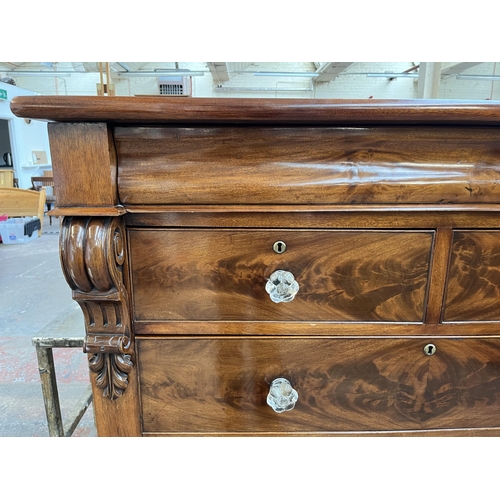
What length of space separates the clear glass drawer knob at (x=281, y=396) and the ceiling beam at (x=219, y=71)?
6.45 meters

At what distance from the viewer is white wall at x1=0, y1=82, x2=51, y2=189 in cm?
696

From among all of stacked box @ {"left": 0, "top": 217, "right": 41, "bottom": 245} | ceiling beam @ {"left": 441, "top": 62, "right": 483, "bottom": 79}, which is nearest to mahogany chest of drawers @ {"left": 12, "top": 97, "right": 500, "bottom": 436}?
stacked box @ {"left": 0, "top": 217, "right": 41, "bottom": 245}

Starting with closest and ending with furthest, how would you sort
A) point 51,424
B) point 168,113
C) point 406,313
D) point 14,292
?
point 168,113, point 406,313, point 51,424, point 14,292

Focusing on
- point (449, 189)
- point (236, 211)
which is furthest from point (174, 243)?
point (449, 189)

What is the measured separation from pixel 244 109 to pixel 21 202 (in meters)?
4.70

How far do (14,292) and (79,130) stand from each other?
8.89 feet

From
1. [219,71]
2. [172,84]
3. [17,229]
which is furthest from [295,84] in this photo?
[17,229]

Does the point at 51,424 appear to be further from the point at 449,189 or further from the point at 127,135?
the point at 449,189

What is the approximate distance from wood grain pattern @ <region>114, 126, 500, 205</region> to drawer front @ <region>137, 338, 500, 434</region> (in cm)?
27

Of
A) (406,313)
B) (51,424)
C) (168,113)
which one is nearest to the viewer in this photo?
(168,113)

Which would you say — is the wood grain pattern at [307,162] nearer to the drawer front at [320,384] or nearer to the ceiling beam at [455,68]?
the drawer front at [320,384]

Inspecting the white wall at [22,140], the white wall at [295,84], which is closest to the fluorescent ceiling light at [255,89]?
the white wall at [295,84]

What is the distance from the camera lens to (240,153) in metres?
0.56

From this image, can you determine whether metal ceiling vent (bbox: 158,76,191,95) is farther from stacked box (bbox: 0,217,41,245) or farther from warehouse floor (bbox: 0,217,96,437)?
warehouse floor (bbox: 0,217,96,437)
